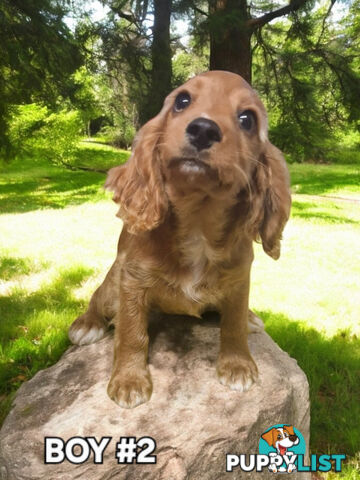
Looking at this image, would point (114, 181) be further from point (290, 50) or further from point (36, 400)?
point (290, 50)

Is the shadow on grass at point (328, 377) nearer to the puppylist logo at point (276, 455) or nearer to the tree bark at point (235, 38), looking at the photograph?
the puppylist logo at point (276, 455)

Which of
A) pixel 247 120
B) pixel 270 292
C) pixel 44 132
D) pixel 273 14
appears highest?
pixel 273 14

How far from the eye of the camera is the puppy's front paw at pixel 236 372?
85.0 inches

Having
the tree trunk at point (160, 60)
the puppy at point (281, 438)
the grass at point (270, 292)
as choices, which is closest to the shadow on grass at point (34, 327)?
the grass at point (270, 292)

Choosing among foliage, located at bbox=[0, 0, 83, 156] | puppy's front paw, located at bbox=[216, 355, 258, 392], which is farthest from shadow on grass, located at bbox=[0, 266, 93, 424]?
foliage, located at bbox=[0, 0, 83, 156]

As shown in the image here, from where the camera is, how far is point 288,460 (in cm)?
197

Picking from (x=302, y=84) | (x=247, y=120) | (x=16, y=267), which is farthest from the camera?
(x=302, y=84)

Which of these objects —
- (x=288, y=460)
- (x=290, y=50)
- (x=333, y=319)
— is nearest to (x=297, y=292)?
(x=333, y=319)

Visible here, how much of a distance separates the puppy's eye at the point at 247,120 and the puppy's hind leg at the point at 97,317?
1.22 m

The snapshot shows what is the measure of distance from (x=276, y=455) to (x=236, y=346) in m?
0.56

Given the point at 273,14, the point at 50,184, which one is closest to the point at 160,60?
the point at 273,14

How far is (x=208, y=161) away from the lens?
59.4 inches

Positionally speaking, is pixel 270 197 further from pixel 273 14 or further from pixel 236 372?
pixel 273 14

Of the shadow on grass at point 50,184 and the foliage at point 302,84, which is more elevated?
the foliage at point 302,84
